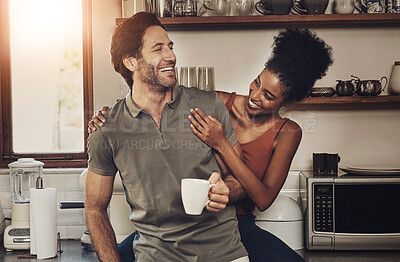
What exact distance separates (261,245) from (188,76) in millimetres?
769

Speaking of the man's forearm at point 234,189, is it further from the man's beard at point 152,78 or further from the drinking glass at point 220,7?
the drinking glass at point 220,7

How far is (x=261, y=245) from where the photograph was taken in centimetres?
222

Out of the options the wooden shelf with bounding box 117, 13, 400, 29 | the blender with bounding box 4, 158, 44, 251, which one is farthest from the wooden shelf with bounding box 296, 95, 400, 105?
the blender with bounding box 4, 158, 44, 251

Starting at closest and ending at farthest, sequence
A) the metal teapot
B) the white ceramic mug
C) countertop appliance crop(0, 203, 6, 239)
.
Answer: the white ceramic mug → the metal teapot → countertop appliance crop(0, 203, 6, 239)

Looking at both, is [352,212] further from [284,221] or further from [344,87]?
[344,87]

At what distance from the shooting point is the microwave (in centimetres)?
232

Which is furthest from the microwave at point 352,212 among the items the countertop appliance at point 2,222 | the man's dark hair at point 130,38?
the countertop appliance at point 2,222

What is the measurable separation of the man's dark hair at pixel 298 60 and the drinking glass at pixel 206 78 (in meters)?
0.24

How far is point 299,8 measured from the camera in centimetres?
238

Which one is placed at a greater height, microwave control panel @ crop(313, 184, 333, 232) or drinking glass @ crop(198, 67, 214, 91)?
drinking glass @ crop(198, 67, 214, 91)

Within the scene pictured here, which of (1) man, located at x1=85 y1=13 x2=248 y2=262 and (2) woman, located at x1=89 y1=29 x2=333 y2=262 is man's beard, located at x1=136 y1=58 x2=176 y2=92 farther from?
(2) woman, located at x1=89 y1=29 x2=333 y2=262

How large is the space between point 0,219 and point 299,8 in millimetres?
1712

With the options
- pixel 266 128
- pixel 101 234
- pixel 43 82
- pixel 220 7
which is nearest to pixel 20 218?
pixel 101 234

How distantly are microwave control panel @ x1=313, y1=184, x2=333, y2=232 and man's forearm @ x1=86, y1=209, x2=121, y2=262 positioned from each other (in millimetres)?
866
